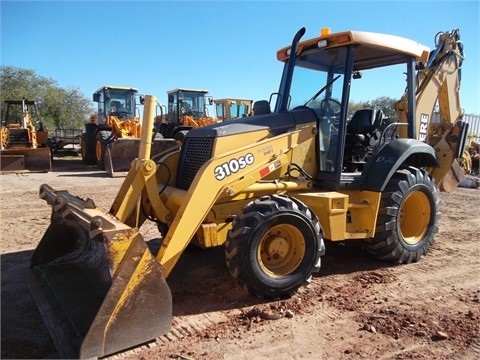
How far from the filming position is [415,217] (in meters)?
5.12

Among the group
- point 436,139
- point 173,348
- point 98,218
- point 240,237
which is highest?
point 436,139

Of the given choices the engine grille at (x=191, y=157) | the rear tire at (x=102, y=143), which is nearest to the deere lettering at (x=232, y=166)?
the engine grille at (x=191, y=157)

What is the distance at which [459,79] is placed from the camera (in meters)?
6.16

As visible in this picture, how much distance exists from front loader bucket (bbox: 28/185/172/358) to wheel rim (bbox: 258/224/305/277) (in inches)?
43.0

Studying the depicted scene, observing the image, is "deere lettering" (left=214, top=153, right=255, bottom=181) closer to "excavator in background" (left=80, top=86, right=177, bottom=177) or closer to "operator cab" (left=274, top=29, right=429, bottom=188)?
"operator cab" (left=274, top=29, right=429, bottom=188)

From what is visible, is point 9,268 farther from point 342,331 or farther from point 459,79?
point 459,79

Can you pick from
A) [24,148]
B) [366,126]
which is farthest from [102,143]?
[366,126]

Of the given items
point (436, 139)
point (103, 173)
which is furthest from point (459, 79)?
point (103, 173)

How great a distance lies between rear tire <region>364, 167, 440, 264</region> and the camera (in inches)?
180

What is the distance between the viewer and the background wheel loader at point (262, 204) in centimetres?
299

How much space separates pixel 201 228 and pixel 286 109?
6.10 ft

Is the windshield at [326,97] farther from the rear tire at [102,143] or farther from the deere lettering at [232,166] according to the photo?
the rear tire at [102,143]

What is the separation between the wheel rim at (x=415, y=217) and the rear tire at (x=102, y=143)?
11301 mm

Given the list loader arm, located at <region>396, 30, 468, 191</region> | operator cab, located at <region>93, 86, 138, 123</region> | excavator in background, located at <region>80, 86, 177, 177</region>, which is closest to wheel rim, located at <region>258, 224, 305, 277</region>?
loader arm, located at <region>396, 30, 468, 191</region>
